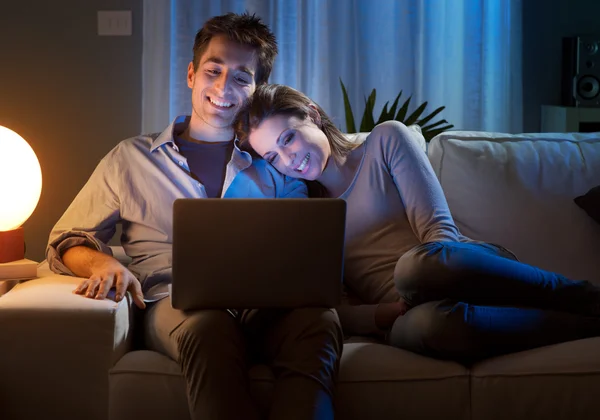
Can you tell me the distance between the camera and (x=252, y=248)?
1.47 meters

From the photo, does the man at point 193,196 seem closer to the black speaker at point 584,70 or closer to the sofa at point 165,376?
the sofa at point 165,376

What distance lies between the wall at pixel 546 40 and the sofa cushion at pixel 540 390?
7.98 ft

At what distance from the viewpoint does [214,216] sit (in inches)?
57.4

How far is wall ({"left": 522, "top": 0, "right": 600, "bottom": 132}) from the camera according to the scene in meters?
3.74

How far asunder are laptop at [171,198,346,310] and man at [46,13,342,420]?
80 mm

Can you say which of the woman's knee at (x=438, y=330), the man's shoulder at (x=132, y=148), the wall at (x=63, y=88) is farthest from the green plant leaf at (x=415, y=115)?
the woman's knee at (x=438, y=330)

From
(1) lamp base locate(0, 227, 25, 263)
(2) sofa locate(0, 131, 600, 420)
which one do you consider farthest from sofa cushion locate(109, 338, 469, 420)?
(1) lamp base locate(0, 227, 25, 263)

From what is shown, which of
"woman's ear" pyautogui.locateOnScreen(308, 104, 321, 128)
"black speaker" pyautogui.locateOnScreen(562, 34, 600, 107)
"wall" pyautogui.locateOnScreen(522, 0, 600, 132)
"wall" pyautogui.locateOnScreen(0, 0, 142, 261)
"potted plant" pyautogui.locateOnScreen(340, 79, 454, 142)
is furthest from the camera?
"wall" pyautogui.locateOnScreen(522, 0, 600, 132)

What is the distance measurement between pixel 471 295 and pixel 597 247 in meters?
0.61

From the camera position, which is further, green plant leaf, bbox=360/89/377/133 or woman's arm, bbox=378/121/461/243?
green plant leaf, bbox=360/89/377/133

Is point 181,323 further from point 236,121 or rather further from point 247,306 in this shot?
point 236,121

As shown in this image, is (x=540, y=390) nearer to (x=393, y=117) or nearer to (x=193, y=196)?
(x=193, y=196)

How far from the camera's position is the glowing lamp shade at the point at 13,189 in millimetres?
1956

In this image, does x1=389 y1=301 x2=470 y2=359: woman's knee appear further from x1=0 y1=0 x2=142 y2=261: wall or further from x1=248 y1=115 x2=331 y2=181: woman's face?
x1=0 y1=0 x2=142 y2=261: wall
